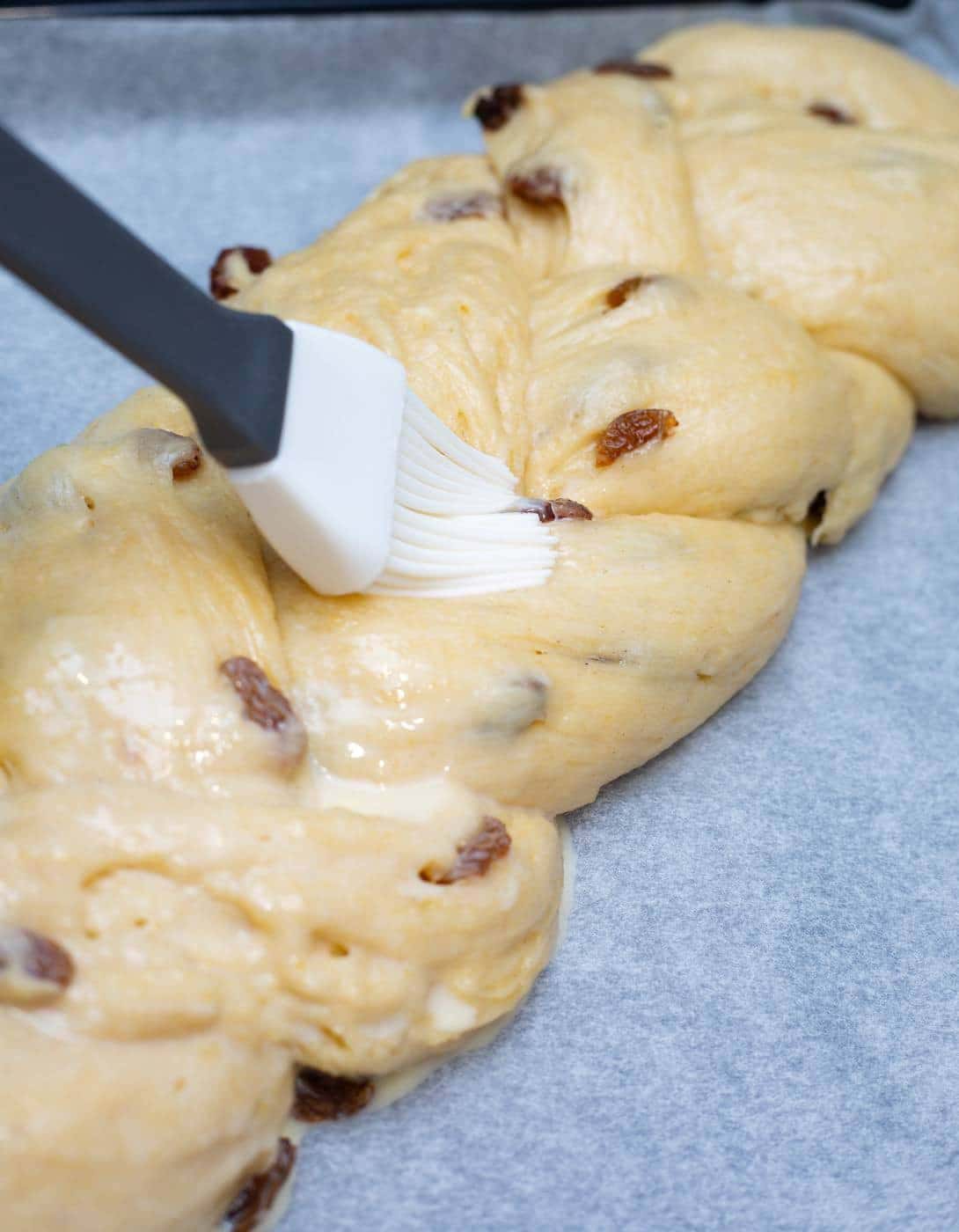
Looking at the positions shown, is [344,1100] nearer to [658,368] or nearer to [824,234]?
[658,368]

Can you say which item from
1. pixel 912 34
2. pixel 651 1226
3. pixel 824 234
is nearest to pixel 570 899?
pixel 651 1226

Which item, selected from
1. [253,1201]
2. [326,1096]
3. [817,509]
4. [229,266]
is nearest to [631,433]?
[817,509]

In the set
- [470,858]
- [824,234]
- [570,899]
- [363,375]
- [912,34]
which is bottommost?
[912,34]

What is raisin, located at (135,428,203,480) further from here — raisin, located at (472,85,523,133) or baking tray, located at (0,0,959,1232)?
raisin, located at (472,85,523,133)

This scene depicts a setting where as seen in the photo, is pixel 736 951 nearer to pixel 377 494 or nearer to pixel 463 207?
pixel 377 494

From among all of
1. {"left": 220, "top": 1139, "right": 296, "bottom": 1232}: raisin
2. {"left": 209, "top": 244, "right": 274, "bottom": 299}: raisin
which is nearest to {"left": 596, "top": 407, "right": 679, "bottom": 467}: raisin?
{"left": 209, "top": 244, "right": 274, "bottom": 299}: raisin

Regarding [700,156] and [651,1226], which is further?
[700,156]
